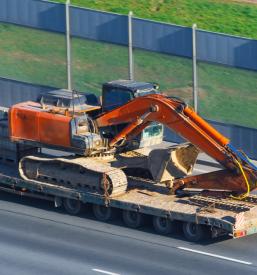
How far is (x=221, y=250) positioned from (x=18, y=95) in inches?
576

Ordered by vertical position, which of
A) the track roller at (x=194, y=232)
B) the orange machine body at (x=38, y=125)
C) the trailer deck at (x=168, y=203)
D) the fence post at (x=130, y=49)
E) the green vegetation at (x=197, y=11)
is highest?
the green vegetation at (x=197, y=11)

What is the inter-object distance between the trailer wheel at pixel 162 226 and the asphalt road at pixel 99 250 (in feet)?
0.54

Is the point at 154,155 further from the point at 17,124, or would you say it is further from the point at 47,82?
the point at 47,82

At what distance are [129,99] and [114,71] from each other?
835 centimetres

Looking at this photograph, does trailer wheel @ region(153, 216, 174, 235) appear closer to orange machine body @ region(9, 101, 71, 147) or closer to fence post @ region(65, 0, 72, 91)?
orange machine body @ region(9, 101, 71, 147)

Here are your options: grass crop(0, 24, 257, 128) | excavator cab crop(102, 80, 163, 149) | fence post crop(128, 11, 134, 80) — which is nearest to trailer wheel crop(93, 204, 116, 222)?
excavator cab crop(102, 80, 163, 149)

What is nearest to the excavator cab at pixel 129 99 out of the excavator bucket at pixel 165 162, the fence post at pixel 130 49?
the excavator bucket at pixel 165 162

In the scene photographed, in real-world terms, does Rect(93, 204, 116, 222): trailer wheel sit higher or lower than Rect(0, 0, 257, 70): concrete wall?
lower

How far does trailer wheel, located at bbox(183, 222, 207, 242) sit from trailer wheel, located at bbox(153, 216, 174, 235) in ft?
1.34

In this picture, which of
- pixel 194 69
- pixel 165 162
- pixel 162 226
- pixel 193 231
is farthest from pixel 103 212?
pixel 194 69

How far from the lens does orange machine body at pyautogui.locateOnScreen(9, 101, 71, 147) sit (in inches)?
1110

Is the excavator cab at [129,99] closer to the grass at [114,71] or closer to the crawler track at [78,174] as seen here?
the crawler track at [78,174]

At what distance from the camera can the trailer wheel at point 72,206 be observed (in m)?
28.3

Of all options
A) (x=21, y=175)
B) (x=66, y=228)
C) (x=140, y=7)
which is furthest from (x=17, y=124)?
(x=140, y=7)
